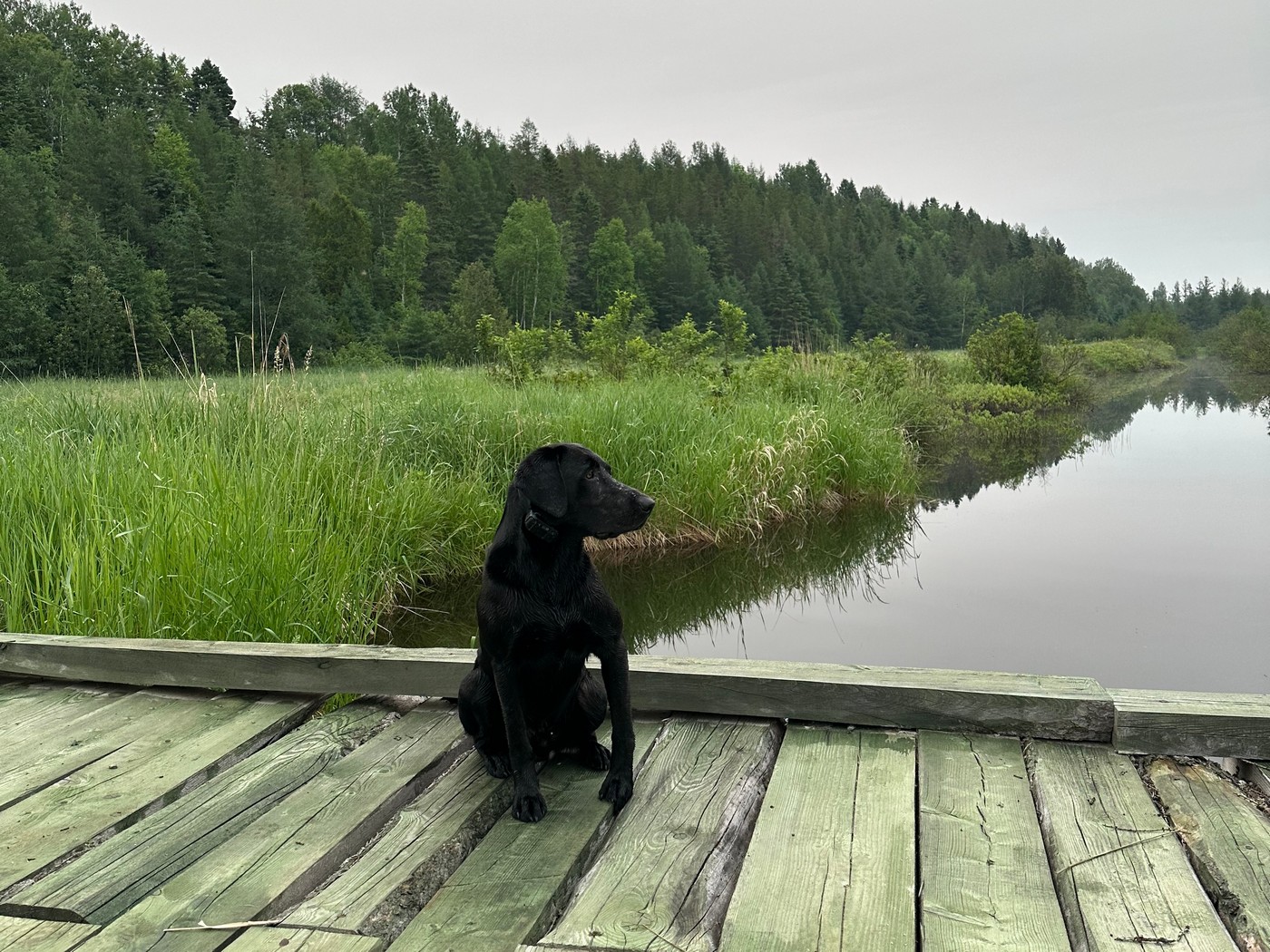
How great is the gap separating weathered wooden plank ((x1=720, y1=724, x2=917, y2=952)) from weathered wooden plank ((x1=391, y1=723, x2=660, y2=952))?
336 mm

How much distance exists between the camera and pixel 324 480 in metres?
5.87

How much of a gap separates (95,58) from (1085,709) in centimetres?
7954

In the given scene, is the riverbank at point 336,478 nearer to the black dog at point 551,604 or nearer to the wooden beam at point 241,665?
the wooden beam at point 241,665

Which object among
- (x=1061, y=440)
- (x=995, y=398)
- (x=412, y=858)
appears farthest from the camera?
(x=995, y=398)

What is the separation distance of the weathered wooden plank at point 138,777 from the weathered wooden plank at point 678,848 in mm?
1152

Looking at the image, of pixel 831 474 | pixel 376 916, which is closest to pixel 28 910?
pixel 376 916

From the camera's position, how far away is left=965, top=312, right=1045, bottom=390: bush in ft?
83.7

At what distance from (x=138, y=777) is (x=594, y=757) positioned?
1194mm

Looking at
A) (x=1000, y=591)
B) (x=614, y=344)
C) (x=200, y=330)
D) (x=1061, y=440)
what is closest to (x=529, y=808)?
(x=1000, y=591)

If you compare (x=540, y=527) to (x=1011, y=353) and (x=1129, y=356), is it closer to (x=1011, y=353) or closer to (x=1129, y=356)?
(x=1011, y=353)

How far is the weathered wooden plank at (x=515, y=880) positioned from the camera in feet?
4.93

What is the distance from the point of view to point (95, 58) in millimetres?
62906

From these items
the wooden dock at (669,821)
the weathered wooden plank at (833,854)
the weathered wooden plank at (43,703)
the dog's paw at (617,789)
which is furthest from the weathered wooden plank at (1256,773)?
the weathered wooden plank at (43,703)

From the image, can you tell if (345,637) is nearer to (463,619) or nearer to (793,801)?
(463,619)
